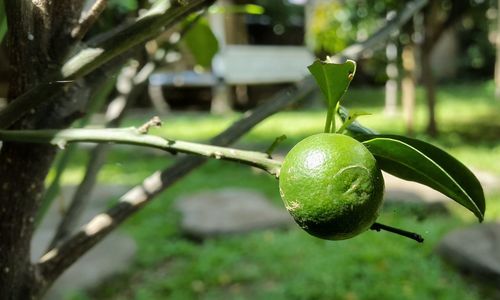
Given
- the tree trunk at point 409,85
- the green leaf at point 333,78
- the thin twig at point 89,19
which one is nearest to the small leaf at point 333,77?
the green leaf at point 333,78

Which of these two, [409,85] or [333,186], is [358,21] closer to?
[409,85]

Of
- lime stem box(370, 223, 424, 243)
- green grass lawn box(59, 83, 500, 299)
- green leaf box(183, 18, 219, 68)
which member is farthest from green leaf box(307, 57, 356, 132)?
green grass lawn box(59, 83, 500, 299)

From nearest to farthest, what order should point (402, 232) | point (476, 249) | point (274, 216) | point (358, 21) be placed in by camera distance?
point (402, 232)
point (476, 249)
point (274, 216)
point (358, 21)

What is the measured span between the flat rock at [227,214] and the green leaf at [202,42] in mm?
2260

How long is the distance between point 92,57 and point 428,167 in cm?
37

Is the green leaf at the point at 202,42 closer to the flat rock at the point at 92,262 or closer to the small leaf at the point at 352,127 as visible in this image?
the small leaf at the point at 352,127

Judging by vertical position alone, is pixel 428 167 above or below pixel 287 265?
above

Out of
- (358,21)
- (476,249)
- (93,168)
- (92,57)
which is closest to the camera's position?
(92,57)

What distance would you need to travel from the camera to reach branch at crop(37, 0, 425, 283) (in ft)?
2.93

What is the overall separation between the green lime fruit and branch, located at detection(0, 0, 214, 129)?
0.72 feet

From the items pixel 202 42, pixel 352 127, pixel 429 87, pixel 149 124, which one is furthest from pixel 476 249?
pixel 429 87

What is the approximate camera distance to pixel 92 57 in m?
0.65

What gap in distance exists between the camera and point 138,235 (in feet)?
12.0

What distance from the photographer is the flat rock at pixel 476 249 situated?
2.85 m
